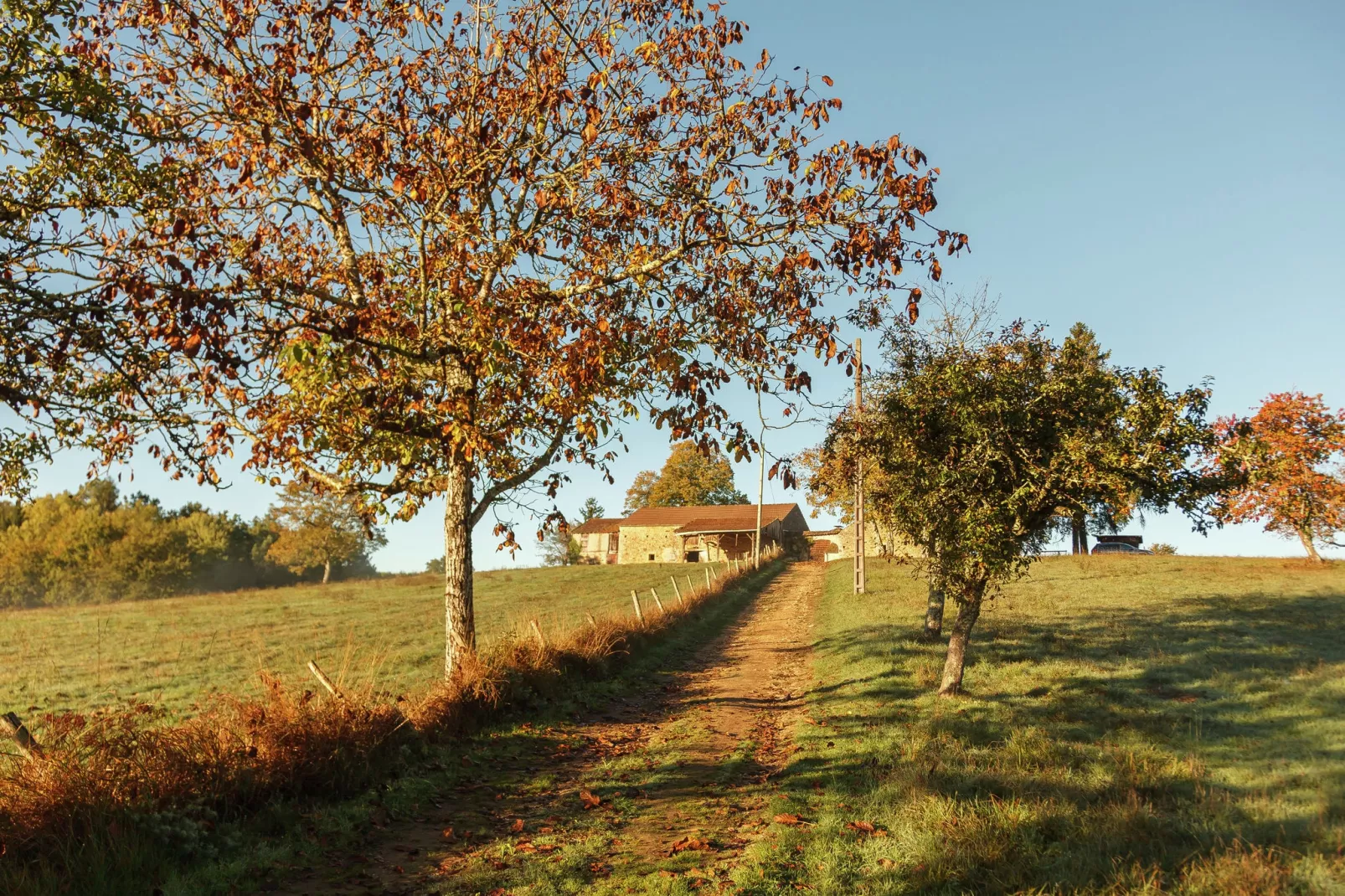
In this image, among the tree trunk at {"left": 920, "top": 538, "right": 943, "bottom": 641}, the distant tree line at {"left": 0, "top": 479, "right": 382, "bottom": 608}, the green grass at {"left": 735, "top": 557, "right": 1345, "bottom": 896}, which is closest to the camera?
the green grass at {"left": 735, "top": 557, "right": 1345, "bottom": 896}

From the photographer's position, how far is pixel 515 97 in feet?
33.4

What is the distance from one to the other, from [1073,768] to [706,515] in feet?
210

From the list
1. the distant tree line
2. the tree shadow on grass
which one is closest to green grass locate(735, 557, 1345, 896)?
the tree shadow on grass

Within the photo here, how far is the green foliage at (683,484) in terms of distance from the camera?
87375 mm

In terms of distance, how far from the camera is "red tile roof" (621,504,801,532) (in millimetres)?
69000

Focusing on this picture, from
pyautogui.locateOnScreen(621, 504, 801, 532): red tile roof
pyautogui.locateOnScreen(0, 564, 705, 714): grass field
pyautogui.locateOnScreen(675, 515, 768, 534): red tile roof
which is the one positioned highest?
pyautogui.locateOnScreen(621, 504, 801, 532): red tile roof

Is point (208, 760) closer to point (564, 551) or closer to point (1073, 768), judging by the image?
point (1073, 768)

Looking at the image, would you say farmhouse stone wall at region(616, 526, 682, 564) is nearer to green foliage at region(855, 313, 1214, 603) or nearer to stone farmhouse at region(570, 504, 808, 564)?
stone farmhouse at region(570, 504, 808, 564)

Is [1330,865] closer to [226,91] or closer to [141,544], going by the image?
[226,91]

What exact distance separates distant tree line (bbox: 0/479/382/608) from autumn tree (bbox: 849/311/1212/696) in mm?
70716

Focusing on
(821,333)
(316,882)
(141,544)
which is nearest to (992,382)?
(821,333)

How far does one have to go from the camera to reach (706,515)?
73000 mm

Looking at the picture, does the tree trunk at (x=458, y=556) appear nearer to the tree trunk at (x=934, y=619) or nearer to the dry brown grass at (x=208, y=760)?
the dry brown grass at (x=208, y=760)

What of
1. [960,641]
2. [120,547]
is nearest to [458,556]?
[960,641]
